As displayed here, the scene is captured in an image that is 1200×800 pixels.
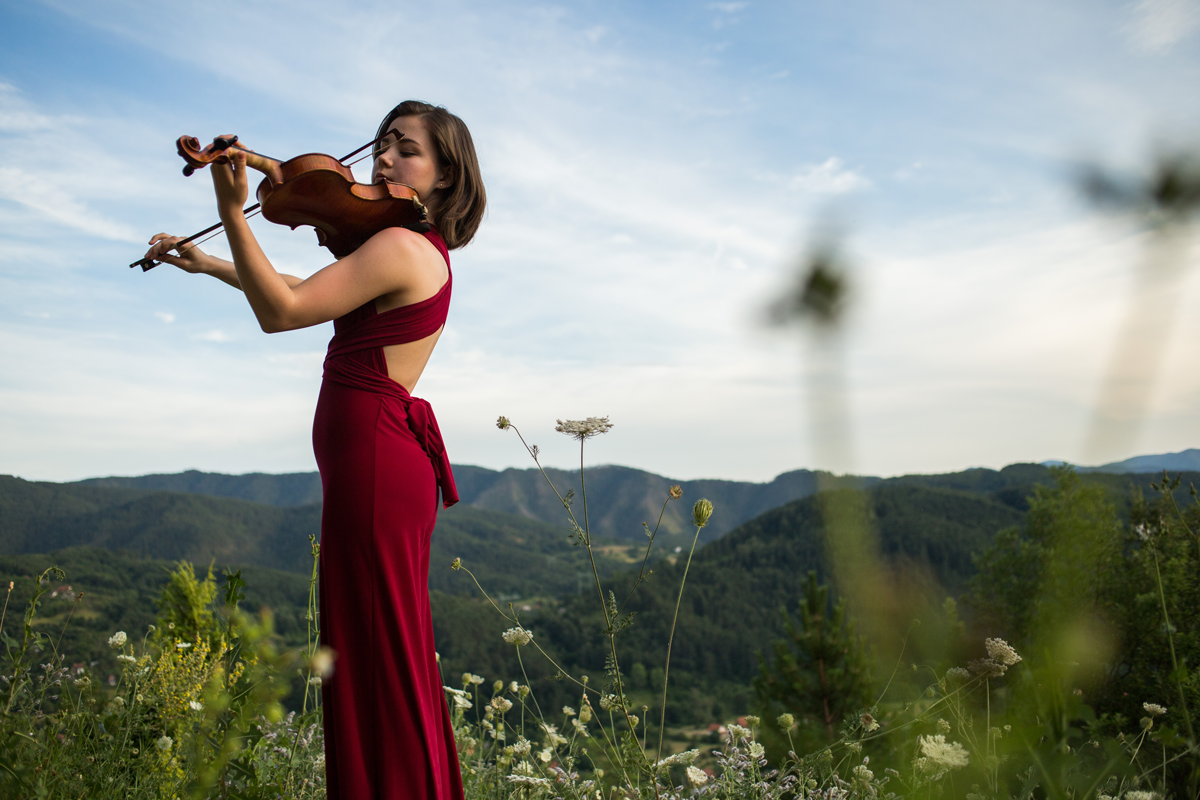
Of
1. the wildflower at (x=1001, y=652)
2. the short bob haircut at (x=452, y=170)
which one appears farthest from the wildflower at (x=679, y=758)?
the short bob haircut at (x=452, y=170)

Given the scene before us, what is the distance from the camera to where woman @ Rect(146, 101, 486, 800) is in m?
1.87

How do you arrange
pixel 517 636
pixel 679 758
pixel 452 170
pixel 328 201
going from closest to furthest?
pixel 328 201 < pixel 452 170 < pixel 679 758 < pixel 517 636

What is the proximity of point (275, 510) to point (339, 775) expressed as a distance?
17327 centimetres

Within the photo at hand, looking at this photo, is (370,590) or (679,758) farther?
(679,758)

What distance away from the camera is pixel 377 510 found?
1909 millimetres

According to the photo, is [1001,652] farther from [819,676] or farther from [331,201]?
[819,676]

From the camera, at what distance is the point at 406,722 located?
1.90 meters

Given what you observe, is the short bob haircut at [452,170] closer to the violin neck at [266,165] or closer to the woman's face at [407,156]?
the woman's face at [407,156]

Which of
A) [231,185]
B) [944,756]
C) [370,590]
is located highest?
[231,185]

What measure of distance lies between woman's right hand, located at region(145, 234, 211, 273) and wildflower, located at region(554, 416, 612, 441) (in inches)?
47.1

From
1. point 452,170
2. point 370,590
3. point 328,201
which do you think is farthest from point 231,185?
point 370,590

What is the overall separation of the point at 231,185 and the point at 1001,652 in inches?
98.1

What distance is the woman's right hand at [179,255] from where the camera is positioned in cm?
210

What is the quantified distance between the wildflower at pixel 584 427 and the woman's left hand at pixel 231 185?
110cm
